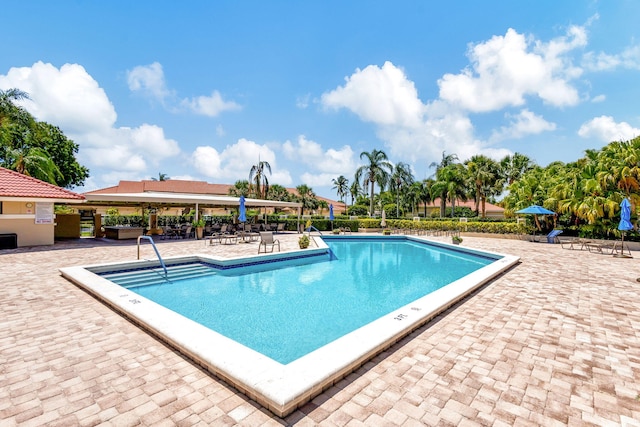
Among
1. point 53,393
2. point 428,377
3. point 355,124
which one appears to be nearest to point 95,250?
point 53,393

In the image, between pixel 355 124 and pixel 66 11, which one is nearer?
pixel 66 11

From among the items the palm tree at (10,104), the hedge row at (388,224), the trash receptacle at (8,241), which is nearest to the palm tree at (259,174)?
the hedge row at (388,224)

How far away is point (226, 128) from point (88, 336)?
68.6 ft

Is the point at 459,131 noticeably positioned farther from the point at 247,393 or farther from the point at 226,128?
the point at 247,393

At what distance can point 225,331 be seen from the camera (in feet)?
17.0

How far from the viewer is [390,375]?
318 cm

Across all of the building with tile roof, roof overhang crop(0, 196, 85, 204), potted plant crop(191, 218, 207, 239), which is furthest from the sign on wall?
potted plant crop(191, 218, 207, 239)

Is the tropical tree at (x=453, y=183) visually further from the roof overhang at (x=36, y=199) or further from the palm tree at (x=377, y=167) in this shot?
the roof overhang at (x=36, y=199)

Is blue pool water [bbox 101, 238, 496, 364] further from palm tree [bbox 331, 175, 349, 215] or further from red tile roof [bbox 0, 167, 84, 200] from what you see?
palm tree [bbox 331, 175, 349, 215]

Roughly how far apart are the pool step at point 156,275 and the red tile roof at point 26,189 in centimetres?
802

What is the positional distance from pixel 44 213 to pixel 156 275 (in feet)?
30.3

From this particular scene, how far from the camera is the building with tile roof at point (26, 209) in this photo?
12.5 metres

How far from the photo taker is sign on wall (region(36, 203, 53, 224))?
13555 millimetres

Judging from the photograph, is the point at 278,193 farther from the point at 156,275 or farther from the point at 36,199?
the point at 156,275
